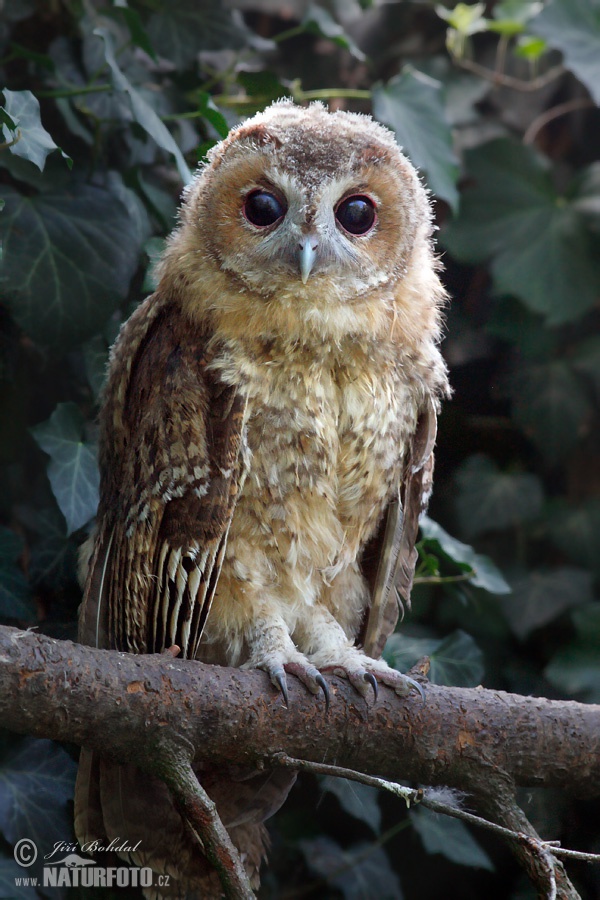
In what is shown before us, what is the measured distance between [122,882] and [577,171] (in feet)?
8.82

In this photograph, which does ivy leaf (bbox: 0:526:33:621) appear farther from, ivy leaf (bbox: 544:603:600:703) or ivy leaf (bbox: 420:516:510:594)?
ivy leaf (bbox: 544:603:600:703)

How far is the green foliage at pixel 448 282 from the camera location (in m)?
1.86

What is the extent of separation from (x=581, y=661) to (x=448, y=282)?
1.19m

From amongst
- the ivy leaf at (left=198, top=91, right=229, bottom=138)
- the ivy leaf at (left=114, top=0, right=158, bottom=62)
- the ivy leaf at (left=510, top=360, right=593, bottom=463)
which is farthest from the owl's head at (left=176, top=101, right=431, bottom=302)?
the ivy leaf at (left=510, top=360, right=593, bottom=463)

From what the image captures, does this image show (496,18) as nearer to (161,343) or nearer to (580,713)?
(161,343)

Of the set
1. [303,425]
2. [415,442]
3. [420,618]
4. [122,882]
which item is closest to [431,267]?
[415,442]

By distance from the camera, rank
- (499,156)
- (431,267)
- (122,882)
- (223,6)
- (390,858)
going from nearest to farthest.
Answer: (122,882) → (431,267) → (223,6) → (390,858) → (499,156)

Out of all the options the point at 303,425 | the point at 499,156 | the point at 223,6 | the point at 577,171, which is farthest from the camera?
the point at 577,171

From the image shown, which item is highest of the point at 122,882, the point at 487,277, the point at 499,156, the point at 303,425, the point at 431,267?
the point at 499,156

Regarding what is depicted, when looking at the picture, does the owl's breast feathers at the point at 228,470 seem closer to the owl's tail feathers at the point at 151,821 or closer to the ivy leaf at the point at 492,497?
the owl's tail feathers at the point at 151,821

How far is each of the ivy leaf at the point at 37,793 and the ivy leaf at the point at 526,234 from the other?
1783 millimetres

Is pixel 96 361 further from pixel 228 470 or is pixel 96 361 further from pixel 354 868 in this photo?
pixel 354 868

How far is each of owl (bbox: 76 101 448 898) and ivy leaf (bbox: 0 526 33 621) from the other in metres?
0.14

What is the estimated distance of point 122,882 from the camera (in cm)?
175
